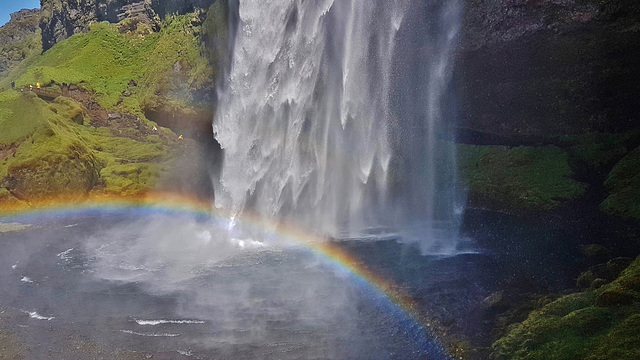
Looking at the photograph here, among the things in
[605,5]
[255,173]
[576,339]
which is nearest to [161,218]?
[255,173]

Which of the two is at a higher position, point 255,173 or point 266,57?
point 266,57

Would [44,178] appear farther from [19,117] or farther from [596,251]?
[596,251]

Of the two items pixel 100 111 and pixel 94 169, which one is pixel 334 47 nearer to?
pixel 94 169

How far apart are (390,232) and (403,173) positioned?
864cm

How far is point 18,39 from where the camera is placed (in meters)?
97.6

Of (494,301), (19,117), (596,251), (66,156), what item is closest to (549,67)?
(596,251)

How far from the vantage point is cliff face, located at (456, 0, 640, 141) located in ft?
78.6

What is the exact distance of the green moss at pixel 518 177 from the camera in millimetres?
22859

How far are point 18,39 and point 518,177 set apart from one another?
365 feet

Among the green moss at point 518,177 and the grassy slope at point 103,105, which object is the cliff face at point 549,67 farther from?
the grassy slope at point 103,105

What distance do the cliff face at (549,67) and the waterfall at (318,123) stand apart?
15.1 feet

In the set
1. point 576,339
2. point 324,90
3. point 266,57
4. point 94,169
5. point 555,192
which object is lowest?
point 576,339

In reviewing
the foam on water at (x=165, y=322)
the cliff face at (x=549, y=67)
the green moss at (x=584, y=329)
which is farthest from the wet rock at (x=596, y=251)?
the cliff face at (x=549, y=67)

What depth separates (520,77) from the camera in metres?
28.7
